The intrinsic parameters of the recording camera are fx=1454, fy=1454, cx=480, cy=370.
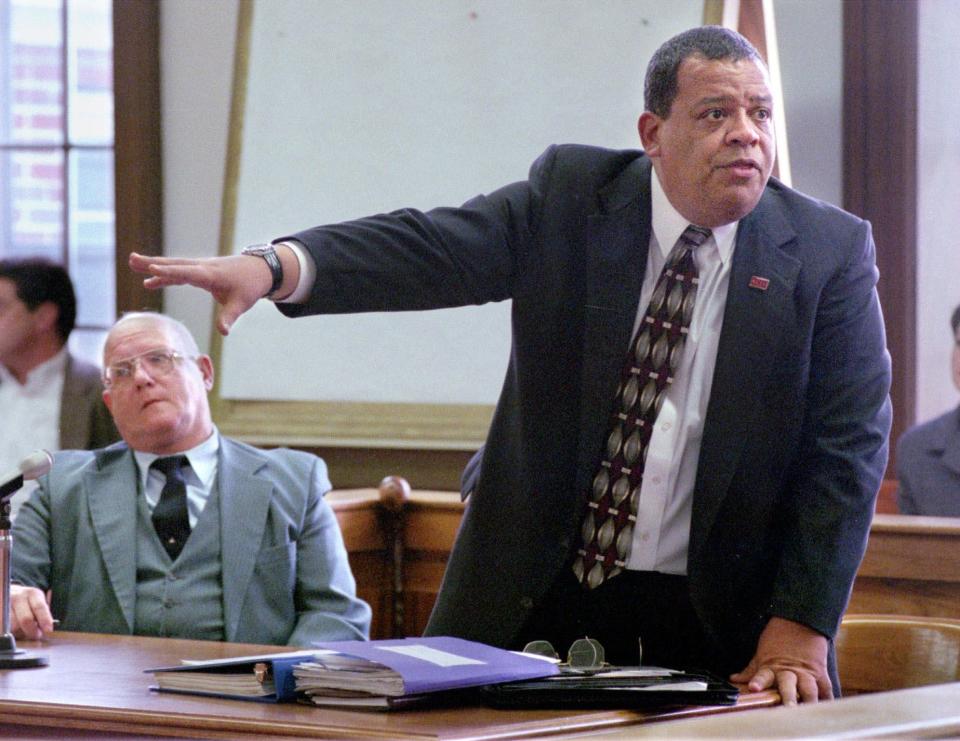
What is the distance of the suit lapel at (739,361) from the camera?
2.06 metres

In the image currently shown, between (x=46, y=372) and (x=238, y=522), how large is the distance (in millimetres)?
2079

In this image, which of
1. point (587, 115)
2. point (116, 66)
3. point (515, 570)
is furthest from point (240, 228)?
point (515, 570)

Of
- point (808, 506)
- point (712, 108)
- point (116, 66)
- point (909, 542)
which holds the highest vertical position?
point (116, 66)

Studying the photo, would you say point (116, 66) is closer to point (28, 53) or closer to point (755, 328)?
point (28, 53)

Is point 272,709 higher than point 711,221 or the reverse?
the reverse

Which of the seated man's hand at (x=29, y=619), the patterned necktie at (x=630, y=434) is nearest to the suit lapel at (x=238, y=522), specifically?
the seated man's hand at (x=29, y=619)

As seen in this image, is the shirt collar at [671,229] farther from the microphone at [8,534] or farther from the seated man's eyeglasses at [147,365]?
the seated man's eyeglasses at [147,365]

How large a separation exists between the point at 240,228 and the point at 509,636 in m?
2.90

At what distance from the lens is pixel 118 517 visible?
301 cm

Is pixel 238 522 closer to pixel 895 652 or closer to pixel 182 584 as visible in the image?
pixel 182 584

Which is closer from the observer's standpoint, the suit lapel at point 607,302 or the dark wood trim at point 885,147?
the suit lapel at point 607,302

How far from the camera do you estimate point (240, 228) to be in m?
4.80

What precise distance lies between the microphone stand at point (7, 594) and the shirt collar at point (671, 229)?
43.0 inches

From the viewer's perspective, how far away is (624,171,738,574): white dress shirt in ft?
6.88
